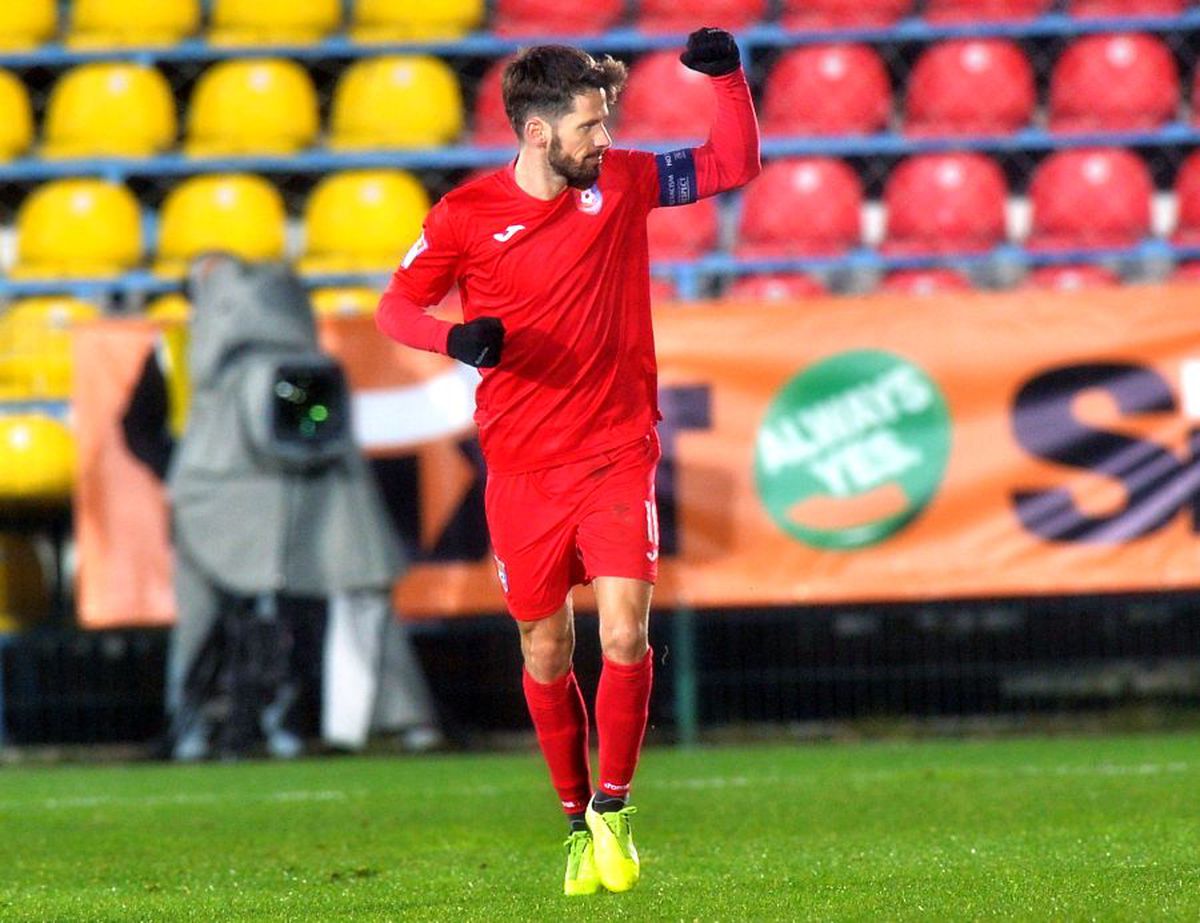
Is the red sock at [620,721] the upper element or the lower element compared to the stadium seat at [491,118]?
lower

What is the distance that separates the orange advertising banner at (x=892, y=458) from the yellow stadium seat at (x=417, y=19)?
3710mm

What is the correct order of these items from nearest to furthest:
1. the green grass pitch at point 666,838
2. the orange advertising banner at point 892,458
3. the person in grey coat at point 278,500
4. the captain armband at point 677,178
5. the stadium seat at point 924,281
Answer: the green grass pitch at point 666,838 → the captain armband at point 677,178 → the person in grey coat at point 278,500 → the orange advertising banner at point 892,458 → the stadium seat at point 924,281

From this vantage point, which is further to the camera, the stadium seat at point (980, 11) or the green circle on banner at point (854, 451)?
the stadium seat at point (980, 11)

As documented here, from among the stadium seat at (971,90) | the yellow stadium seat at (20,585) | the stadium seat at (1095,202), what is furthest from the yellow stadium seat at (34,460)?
the stadium seat at (1095,202)

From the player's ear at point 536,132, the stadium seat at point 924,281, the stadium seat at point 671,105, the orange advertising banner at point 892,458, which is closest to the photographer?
the player's ear at point 536,132

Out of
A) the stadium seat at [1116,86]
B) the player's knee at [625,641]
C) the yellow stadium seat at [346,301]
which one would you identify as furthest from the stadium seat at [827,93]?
the player's knee at [625,641]

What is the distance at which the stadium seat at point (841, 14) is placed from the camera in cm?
1319

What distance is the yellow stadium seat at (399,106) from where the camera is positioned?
13.0 meters

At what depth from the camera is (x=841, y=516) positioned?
33.2ft

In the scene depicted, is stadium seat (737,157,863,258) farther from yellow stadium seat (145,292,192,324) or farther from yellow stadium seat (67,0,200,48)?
yellow stadium seat (67,0,200,48)

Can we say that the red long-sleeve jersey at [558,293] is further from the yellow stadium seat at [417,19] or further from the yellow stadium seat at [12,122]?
the yellow stadium seat at [12,122]

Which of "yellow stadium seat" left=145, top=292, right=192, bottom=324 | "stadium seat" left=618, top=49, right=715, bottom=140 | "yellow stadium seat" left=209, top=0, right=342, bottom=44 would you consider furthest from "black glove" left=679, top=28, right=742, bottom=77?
"yellow stadium seat" left=209, top=0, right=342, bottom=44

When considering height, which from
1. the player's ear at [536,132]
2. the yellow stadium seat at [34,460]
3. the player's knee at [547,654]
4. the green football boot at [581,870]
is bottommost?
the green football boot at [581,870]

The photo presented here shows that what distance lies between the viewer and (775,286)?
1205 cm
